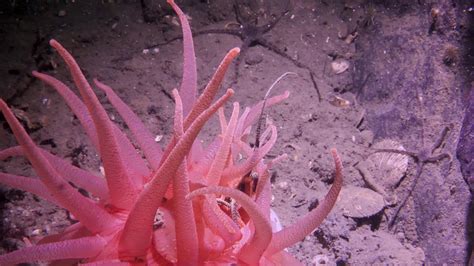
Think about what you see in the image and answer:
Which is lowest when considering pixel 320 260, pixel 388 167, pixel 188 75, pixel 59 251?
pixel 320 260

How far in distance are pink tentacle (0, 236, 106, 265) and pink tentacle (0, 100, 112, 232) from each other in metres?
0.08

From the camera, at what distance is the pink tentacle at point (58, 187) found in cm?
159

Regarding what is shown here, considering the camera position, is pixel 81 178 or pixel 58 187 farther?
pixel 81 178

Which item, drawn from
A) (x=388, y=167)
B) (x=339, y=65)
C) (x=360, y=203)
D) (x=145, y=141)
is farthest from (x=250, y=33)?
(x=145, y=141)

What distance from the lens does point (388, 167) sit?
3.22m

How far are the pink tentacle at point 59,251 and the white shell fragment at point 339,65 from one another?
2749mm

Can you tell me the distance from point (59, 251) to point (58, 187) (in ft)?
0.82

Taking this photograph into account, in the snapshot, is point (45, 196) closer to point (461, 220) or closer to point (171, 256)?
point (171, 256)

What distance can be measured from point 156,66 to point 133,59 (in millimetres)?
209

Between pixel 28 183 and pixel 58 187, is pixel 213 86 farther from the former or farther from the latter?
pixel 28 183

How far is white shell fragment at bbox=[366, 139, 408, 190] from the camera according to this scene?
3.21 m

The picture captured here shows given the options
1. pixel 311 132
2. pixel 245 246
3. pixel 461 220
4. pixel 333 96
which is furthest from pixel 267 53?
pixel 245 246

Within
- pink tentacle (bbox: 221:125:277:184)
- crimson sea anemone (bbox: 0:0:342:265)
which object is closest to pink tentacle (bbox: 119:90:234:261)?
crimson sea anemone (bbox: 0:0:342:265)

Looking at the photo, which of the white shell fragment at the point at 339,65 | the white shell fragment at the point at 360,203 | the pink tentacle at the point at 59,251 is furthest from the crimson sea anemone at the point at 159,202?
the white shell fragment at the point at 339,65
